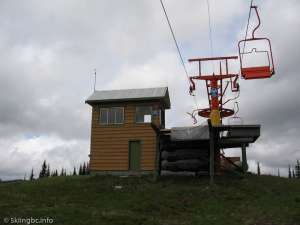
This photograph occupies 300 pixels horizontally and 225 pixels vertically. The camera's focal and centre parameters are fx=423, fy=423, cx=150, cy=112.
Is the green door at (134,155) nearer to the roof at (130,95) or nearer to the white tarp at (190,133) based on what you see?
the roof at (130,95)

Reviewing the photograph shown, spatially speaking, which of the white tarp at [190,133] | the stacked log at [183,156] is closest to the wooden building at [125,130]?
the stacked log at [183,156]

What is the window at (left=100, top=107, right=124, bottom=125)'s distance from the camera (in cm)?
2736

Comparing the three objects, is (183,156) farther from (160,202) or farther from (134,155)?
(160,202)

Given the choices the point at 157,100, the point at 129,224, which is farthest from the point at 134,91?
the point at 129,224

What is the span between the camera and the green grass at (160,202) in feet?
44.3

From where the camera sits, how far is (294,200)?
54.4ft

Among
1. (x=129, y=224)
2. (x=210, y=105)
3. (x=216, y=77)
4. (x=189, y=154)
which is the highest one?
(x=216, y=77)

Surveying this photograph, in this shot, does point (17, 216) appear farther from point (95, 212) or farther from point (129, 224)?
point (129, 224)

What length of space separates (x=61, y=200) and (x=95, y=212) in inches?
126

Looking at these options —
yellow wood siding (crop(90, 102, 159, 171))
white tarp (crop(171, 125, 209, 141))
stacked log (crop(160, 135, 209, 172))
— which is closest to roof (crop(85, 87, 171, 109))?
yellow wood siding (crop(90, 102, 159, 171))

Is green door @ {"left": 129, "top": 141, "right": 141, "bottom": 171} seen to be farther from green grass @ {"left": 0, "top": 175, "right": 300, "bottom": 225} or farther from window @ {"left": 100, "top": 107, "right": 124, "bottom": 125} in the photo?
green grass @ {"left": 0, "top": 175, "right": 300, "bottom": 225}

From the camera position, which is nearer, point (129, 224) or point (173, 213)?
point (129, 224)

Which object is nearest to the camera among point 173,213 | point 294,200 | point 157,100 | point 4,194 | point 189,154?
point 173,213

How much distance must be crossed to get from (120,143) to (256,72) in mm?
13490
